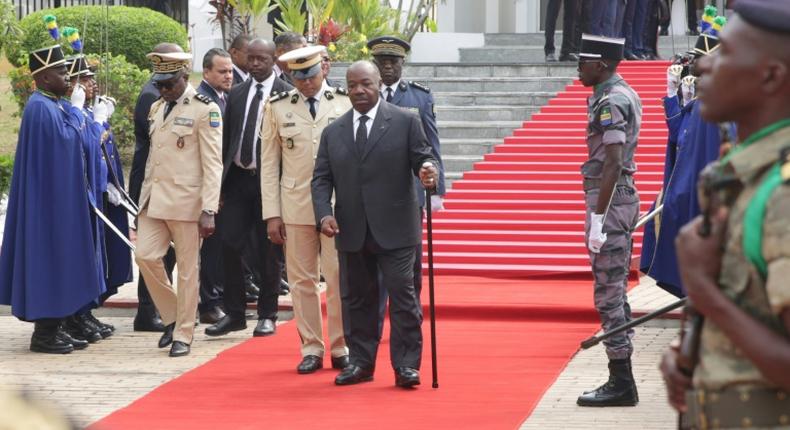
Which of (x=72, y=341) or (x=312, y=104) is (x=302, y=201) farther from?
(x=72, y=341)

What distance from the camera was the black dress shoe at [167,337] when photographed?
9508 mm

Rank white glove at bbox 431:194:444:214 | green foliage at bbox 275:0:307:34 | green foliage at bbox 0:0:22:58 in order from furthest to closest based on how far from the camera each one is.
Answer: green foliage at bbox 275:0:307:34 < green foliage at bbox 0:0:22:58 < white glove at bbox 431:194:444:214

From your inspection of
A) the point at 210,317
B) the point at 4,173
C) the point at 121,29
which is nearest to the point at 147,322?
the point at 210,317

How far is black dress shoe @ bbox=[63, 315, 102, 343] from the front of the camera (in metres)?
9.80

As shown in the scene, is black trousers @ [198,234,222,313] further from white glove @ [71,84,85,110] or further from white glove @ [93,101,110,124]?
white glove @ [71,84,85,110]

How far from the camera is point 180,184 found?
9.23m

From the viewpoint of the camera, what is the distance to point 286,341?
9.65m

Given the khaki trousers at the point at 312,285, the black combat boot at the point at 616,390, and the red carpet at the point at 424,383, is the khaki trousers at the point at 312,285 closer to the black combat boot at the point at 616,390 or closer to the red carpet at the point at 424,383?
the red carpet at the point at 424,383

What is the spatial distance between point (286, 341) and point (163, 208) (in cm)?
120

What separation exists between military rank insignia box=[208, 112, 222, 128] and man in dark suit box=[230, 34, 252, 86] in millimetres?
1976

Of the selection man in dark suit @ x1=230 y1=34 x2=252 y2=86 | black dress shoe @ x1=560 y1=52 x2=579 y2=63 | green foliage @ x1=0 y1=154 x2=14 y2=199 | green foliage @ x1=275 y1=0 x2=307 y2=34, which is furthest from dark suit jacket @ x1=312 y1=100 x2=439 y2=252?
green foliage @ x1=275 y1=0 x2=307 y2=34

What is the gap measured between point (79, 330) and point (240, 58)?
8.47ft

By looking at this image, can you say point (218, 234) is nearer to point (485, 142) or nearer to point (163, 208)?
point (163, 208)

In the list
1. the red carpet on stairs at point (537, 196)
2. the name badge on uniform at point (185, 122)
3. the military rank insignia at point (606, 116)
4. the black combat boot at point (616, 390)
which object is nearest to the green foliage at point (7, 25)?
the red carpet on stairs at point (537, 196)
